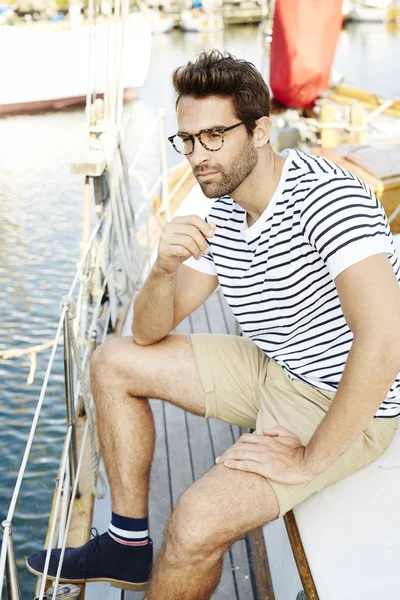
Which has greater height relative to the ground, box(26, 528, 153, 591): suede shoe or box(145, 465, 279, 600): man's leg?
box(145, 465, 279, 600): man's leg

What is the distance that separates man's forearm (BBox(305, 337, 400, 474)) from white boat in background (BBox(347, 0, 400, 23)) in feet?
94.5

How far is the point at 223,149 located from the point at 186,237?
19cm

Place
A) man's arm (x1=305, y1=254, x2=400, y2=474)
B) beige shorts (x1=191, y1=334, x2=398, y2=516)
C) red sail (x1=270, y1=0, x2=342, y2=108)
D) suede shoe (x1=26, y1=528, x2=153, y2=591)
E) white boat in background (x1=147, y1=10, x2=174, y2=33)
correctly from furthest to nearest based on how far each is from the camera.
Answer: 1. white boat in background (x1=147, y1=10, x2=174, y2=33)
2. red sail (x1=270, y1=0, x2=342, y2=108)
3. suede shoe (x1=26, y1=528, x2=153, y2=591)
4. beige shorts (x1=191, y1=334, x2=398, y2=516)
5. man's arm (x1=305, y1=254, x2=400, y2=474)

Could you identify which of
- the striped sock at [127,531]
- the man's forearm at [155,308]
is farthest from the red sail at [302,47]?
the striped sock at [127,531]

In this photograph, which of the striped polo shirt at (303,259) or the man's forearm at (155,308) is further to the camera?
the man's forearm at (155,308)

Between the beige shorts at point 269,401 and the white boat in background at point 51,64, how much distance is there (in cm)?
1518

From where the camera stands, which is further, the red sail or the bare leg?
the red sail

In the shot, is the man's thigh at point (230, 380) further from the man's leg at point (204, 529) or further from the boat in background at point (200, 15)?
the boat in background at point (200, 15)

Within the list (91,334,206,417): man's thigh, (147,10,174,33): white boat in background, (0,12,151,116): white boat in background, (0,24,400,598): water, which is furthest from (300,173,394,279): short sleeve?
(147,10,174,33): white boat in background

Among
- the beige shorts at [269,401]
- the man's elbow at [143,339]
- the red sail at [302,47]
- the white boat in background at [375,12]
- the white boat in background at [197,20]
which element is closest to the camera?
the beige shorts at [269,401]

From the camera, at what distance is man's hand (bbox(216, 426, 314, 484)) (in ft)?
4.33

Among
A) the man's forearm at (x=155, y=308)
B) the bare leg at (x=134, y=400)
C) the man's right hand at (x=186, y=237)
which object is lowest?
the bare leg at (x=134, y=400)

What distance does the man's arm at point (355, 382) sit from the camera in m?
1.24

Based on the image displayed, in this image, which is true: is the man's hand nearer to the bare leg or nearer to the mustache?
the bare leg
